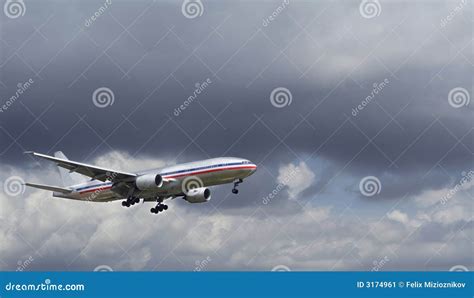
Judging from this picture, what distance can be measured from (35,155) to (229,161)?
59.7ft

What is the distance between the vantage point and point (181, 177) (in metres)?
72.1

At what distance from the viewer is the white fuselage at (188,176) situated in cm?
6825

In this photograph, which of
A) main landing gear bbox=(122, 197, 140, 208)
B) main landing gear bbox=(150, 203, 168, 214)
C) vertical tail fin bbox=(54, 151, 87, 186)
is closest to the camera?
main landing gear bbox=(122, 197, 140, 208)

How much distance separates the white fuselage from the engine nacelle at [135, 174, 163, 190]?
1246 mm

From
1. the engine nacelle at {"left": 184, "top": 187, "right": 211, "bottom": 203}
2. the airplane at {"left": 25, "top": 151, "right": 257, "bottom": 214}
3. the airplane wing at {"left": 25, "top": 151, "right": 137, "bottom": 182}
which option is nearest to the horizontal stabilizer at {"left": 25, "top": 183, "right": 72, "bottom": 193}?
the airplane at {"left": 25, "top": 151, "right": 257, "bottom": 214}

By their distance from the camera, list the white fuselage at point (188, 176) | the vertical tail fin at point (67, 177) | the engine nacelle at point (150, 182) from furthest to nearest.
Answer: the vertical tail fin at point (67, 177) → the engine nacelle at point (150, 182) → the white fuselage at point (188, 176)

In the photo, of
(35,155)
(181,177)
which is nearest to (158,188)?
(181,177)

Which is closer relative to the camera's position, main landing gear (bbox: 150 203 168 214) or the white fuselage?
the white fuselage

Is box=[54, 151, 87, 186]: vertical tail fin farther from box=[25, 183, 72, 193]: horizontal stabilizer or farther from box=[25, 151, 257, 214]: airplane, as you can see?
box=[25, 151, 257, 214]: airplane

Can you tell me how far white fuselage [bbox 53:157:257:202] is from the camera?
224 ft

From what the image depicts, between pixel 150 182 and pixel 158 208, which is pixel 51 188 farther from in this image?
pixel 150 182

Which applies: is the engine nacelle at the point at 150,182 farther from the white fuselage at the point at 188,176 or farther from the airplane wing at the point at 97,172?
the airplane wing at the point at 97,172

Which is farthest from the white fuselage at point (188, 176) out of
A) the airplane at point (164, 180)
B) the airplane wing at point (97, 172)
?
the airplane wing at point (97, 172)

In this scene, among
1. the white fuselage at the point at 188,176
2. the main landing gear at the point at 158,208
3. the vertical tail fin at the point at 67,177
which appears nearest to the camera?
the white fuselage at the point at 188,176
